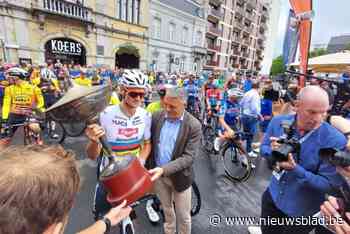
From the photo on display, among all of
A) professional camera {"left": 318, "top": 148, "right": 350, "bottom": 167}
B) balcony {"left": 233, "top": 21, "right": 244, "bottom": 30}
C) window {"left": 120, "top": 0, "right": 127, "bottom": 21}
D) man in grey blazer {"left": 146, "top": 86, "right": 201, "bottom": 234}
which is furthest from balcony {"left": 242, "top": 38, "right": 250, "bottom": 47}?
professional camera {"left": 318, "top": 148, "right": 350, "bottom": 167}

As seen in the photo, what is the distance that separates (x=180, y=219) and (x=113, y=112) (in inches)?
52.5

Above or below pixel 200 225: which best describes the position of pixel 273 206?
above

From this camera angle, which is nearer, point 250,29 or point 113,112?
point 113,112

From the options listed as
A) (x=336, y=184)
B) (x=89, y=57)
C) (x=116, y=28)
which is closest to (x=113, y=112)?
(x=336, y=184)

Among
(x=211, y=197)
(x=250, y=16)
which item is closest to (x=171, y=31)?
(x=211, y=197)

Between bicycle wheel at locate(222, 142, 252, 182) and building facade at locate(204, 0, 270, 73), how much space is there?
26.0 meters

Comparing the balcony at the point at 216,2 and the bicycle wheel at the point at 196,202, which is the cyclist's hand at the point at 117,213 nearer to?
the bicycle wheel at the point at 196,202

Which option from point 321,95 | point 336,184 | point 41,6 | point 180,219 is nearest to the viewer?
point 336,184

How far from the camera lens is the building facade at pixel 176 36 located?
23906 mm

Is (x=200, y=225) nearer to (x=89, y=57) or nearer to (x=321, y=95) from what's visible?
(x=321, y=95)

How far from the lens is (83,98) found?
3.45 feet

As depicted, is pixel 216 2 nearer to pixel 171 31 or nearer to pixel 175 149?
pixel 171 31

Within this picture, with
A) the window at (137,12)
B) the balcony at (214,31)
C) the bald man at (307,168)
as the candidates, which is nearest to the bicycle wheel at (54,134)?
the bald man at (307,168)

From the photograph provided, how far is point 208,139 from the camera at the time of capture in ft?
18.4
